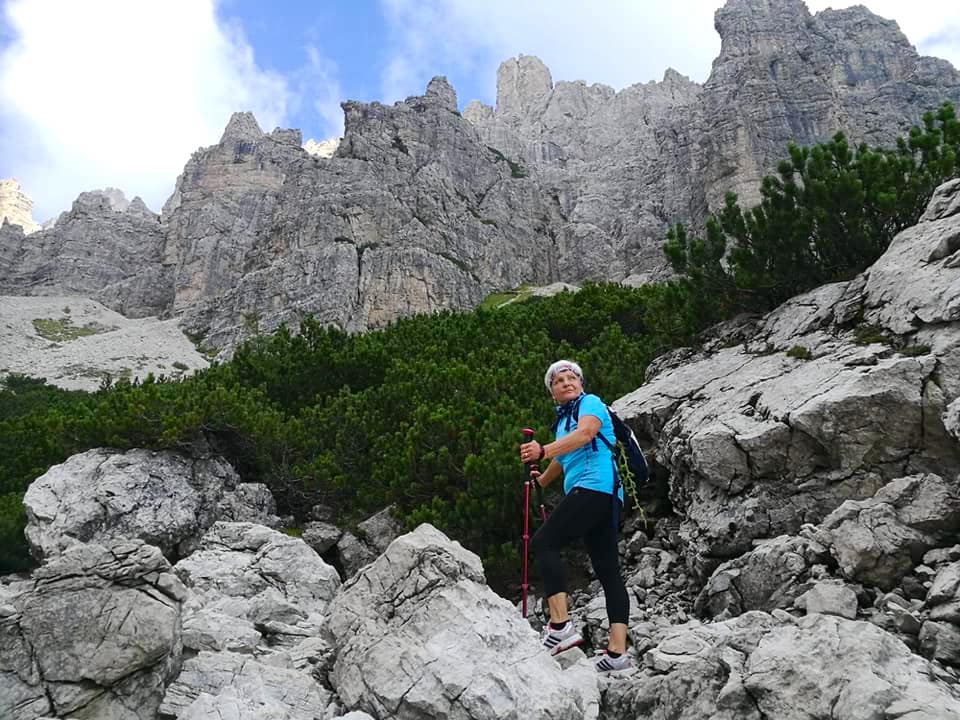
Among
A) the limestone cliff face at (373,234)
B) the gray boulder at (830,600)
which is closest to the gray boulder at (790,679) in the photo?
the gray boulder at (830,600)

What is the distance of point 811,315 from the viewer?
27.3ft

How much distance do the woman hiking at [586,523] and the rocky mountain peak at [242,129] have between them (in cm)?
13293

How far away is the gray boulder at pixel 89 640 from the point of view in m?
4.05

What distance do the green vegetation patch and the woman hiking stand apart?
276 feet

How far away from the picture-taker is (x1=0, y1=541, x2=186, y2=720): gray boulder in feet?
13.3

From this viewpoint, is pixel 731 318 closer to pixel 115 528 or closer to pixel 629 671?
pixel 629 671

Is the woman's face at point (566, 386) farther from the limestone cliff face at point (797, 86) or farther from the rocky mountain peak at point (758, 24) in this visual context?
the rocky mountain peak at point (758, 24)

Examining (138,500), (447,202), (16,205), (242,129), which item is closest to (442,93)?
(447,202)

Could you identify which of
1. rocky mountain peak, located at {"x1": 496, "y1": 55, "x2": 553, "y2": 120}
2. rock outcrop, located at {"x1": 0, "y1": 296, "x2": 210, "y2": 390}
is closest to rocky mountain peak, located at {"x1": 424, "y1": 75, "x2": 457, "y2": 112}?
rocky mountain peak, located at {"x1": 496, "y1": 55, "x2": 553, "y2": 120}

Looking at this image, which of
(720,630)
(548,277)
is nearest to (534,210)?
(548,277)

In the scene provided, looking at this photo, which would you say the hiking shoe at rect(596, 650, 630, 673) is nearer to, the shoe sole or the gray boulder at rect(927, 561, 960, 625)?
the shoe sole

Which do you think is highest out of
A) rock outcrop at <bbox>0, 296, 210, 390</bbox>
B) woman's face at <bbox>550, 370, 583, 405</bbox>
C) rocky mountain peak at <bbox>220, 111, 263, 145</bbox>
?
rocky mountain peak at <bbox>220, 111, 263, 145</bbox>

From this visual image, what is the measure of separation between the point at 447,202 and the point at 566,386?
8381 centimetres

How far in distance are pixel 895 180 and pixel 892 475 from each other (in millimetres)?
5834
